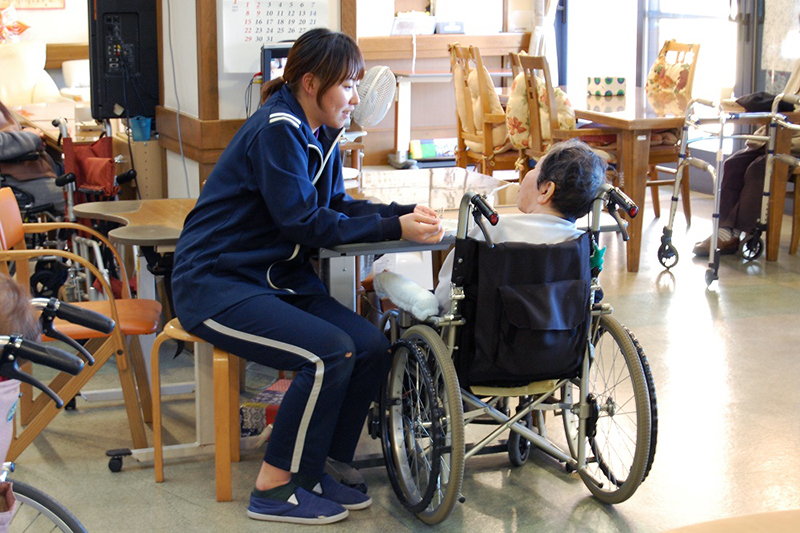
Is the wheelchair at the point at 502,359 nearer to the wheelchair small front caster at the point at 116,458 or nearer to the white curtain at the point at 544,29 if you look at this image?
the wheelchair small front caster at the point at 116,458

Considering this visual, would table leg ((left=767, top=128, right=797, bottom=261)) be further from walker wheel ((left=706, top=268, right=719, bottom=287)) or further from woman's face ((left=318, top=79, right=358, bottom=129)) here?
woman's face ((left=318, top=79, right=358, bottom=129))

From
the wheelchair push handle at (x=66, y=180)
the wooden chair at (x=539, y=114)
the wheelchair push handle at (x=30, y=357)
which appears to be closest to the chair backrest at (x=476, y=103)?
the wooden chair at (x=539, y=114)

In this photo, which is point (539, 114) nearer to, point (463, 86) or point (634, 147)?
point (634, 147)

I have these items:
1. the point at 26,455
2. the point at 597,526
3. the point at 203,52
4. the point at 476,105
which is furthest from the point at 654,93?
the point at 26,455

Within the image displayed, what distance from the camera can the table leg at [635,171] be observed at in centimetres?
485

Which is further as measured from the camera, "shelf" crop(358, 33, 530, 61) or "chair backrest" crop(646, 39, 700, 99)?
"shelf" crop(358, 33, 530, 61)

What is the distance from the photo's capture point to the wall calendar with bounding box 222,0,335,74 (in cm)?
362

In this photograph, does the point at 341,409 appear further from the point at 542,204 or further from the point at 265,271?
the point at 542,204

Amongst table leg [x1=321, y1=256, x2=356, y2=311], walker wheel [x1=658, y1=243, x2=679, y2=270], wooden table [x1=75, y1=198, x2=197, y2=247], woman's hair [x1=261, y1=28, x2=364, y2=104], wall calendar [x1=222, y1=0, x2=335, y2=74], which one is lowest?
walker wheel [x1=658, y1=243, x2=679, y2=270]

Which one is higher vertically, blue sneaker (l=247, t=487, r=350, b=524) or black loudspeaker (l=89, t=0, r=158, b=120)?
black loudspeaker (l=89, t=0, r=158, b=120)

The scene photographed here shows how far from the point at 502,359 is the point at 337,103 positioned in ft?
2.53

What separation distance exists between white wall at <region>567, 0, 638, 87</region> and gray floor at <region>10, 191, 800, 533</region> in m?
4.47

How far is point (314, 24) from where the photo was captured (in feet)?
12.1

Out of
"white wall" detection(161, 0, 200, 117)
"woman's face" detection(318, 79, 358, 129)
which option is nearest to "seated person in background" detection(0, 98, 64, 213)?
"white wall" detection(161, 0, 200, 117)
